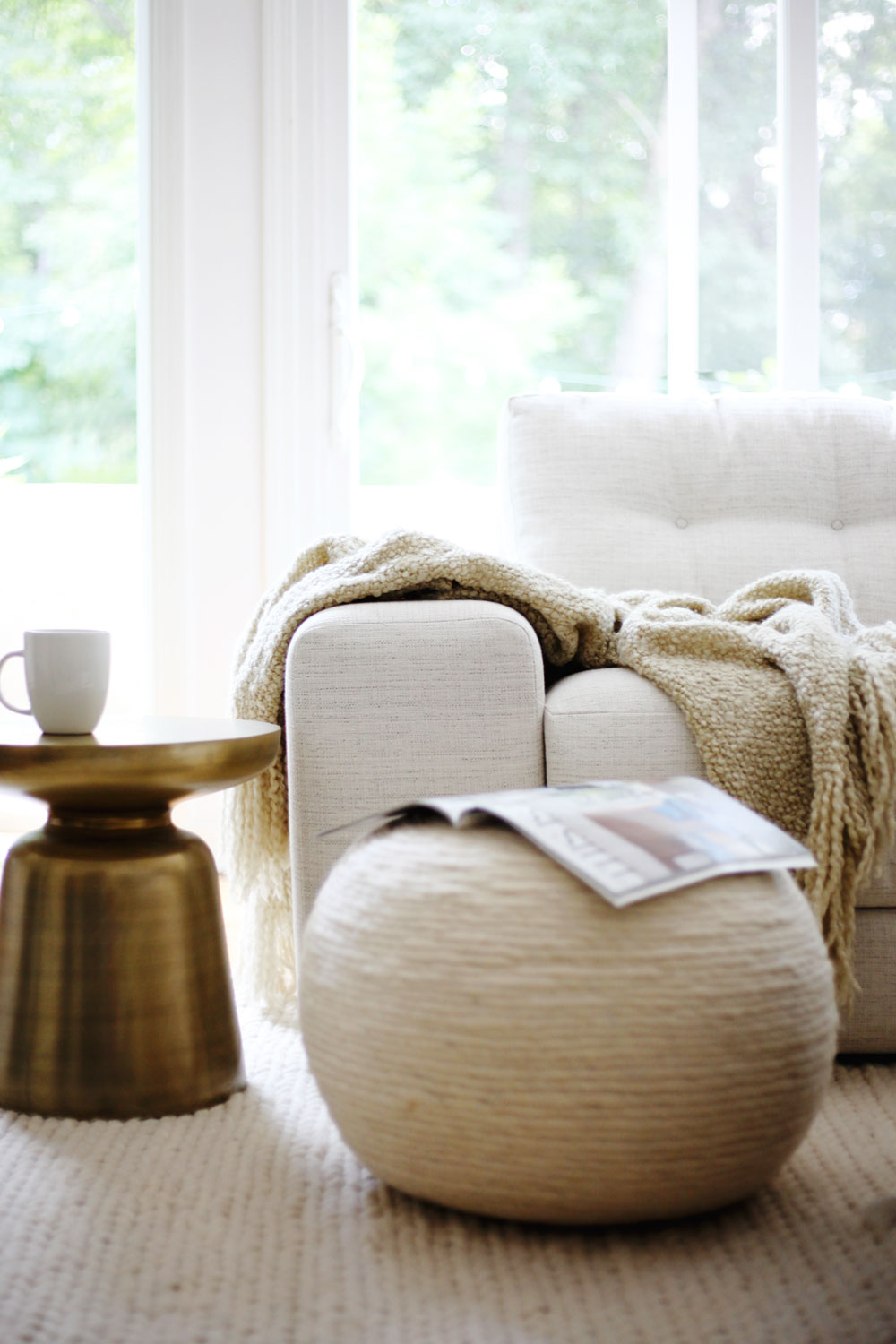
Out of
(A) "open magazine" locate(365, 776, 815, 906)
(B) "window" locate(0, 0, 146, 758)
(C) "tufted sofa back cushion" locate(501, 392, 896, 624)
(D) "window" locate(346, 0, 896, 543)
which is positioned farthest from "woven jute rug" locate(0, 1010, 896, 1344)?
(D) "window" locate(346, 0, 896, 543)

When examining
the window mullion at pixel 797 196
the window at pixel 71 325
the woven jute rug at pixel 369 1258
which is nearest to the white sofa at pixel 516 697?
the woven jute rug at pixel 369 1258

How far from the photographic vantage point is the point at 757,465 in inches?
76.3

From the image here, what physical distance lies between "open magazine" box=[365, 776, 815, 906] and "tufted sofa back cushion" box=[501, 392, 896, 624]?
0.95m

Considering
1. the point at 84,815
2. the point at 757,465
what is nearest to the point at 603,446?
the point at 757,465

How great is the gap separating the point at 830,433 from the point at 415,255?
45.8 inches

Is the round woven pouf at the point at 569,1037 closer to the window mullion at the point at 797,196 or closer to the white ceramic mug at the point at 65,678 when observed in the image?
the white ceramic mug at the point at 65,678

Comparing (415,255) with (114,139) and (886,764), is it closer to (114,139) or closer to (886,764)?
(114,139)

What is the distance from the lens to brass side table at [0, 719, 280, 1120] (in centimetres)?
108

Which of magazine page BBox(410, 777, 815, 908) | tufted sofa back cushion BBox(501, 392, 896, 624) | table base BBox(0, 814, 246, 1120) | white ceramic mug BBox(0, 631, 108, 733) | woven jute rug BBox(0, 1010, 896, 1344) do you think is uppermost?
tufted sofa back cushion BBox(501, 392, 896, 624)

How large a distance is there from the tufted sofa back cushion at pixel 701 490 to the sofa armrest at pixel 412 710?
0.60 metres

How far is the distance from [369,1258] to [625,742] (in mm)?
561

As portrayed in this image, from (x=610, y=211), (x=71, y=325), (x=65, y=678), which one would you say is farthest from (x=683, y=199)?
(x=65, y=678)

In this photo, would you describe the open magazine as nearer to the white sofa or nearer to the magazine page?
the magazine page

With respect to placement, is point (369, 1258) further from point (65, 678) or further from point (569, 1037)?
point (65, 678)
